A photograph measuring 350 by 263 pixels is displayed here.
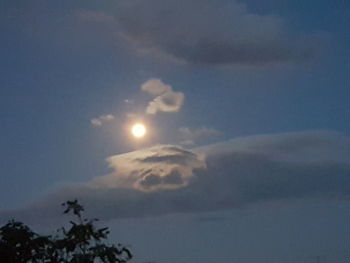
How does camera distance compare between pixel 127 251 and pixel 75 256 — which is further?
pixel 127 251

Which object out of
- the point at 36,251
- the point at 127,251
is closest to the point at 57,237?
the point at 36,251

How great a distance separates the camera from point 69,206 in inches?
1804

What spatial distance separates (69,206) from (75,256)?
385 cm

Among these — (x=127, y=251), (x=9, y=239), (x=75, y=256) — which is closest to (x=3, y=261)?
(x=9, y=239)

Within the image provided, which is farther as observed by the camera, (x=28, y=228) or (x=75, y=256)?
(x=28, y=228)

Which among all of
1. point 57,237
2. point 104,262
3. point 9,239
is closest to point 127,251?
point 104,262

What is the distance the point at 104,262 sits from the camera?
148 ft

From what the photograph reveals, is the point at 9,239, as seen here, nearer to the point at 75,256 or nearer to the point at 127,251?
the point at 75,256

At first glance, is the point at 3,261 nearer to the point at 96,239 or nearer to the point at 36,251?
the point at 36,251

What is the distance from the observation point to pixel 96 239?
45406mm

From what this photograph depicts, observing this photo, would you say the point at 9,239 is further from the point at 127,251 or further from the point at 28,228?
the point at 127,251

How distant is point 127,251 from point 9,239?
8.76 m

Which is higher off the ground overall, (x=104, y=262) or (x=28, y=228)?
(x=28, y=228)

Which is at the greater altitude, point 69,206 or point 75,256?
point 69,206
